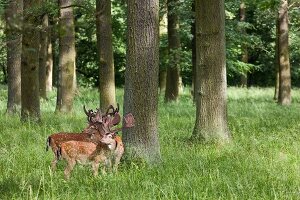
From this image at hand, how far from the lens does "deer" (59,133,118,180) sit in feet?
18.1

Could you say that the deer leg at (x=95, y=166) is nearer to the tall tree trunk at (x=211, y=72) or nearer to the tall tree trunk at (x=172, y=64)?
the tall tree trunk at (x=211, y=72)

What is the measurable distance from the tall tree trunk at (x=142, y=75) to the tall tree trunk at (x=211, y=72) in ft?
8.30

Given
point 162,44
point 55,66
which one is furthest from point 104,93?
point 55,66

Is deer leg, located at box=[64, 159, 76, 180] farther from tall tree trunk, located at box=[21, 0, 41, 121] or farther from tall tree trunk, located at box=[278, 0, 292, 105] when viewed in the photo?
tall tree trunk, located at box=[278, 0, 292, 105]

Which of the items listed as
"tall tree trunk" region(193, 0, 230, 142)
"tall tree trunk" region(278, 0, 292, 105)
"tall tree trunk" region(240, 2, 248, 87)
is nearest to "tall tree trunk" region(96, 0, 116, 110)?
"tall tree trunk" region(193, 0, 230, 142)

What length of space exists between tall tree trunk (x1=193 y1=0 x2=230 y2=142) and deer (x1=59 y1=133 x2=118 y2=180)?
363cm

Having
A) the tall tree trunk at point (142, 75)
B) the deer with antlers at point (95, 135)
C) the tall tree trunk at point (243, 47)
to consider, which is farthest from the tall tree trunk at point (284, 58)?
the deer with antlers at point (95, 135)

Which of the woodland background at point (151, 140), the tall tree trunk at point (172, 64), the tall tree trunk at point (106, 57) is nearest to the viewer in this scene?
the woodland background at point (151, 140)

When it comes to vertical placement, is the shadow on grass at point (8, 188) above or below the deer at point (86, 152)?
below

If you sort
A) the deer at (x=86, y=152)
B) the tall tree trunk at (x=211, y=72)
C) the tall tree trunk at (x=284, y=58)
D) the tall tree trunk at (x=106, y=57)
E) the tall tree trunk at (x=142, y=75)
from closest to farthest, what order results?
the deer at (x=86, y=152) → the tall tree trunk at (x=142, y=75) → the tall tree trunk at (x=211, y=72) → the tall tree trunk at (x=106, y=57) → the tall tree trunk at (x=284, y=58)

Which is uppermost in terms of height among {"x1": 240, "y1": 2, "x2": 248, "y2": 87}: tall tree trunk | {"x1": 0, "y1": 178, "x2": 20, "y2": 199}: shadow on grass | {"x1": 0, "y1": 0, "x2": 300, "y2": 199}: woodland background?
{"x1": 240, "y1": 2, "x2": 248, "y2": 87}: tall tree trunk

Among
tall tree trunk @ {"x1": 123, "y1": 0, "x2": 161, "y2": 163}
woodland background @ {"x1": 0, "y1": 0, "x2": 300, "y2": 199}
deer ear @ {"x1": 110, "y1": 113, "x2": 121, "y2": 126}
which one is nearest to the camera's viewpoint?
woodland background @ {"x1": 0, "y1": 0, "x2": 300, "y2": 199}

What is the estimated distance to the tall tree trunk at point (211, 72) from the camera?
904 cm

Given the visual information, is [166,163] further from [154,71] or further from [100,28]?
[100,28]
